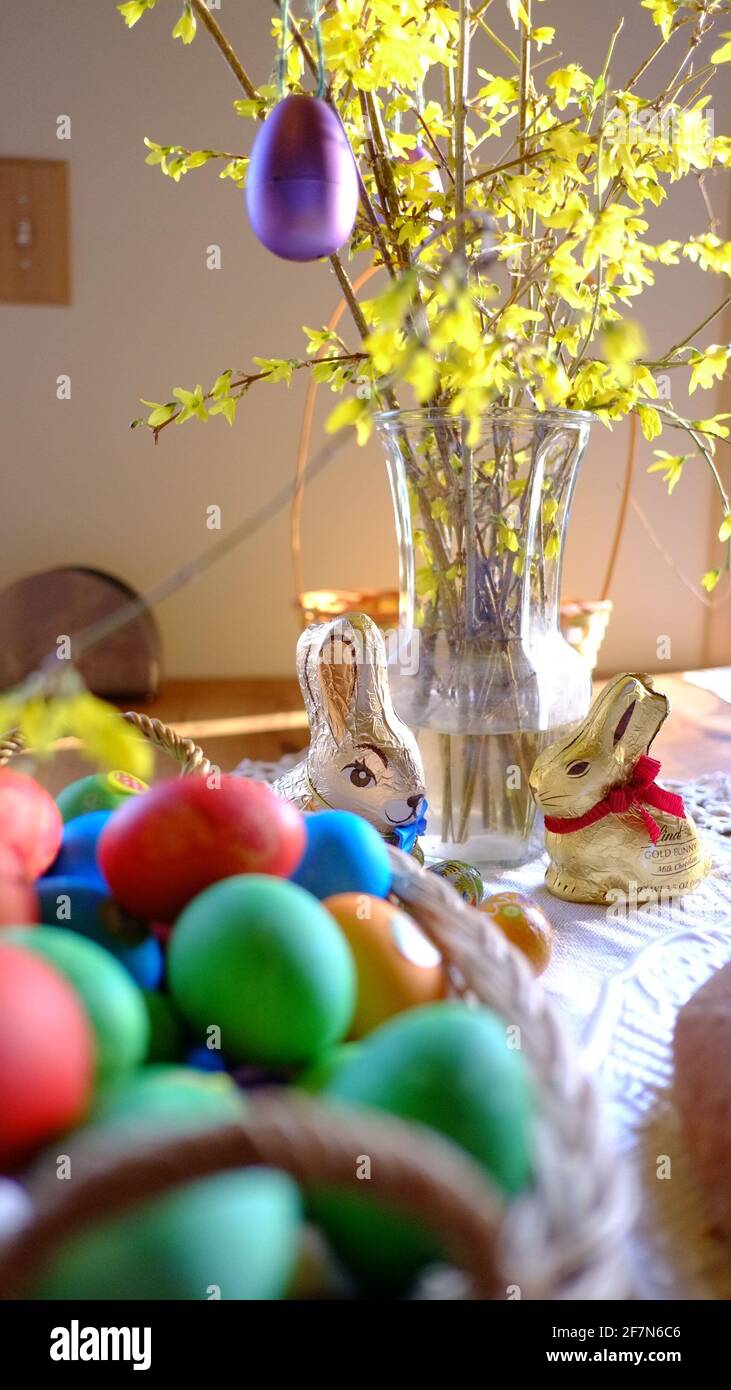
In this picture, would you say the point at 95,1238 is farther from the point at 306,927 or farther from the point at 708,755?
the point at 708,755

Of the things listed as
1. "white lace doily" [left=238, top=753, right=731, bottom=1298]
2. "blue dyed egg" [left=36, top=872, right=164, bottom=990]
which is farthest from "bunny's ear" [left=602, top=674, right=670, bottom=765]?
"blue dyed egg" [left=36, top=872, right=164, bottom=990]

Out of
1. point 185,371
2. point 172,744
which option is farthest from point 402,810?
point 185,371

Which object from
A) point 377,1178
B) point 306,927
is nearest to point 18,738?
point 306,927

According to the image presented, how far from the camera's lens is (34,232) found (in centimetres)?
180

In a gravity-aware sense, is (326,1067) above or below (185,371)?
below

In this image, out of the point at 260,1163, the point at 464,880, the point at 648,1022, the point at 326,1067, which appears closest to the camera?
the point at 260,1163

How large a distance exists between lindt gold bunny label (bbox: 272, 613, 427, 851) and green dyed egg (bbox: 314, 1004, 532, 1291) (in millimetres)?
291

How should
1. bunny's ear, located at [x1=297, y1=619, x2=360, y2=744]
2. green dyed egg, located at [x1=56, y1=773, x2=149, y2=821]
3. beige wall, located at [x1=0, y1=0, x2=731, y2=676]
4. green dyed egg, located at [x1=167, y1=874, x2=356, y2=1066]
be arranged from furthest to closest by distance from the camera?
beige wall, located at [x1=0, y1=0, x2=731, y2=676]
bunny's ear, located at [x1=297, y1=619, x2=360, y2=744]
green dyed egg, located at [x1=56, y1=773, x2=149, y2=821]
green dyed egg, located at [x1=167, y1=874, x2=356, y2=1066]

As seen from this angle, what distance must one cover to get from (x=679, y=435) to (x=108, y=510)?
3.52ft

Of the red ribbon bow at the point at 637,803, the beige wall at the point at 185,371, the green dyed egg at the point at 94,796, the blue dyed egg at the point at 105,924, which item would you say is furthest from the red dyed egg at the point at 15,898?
the beige wall at the point at 185,371

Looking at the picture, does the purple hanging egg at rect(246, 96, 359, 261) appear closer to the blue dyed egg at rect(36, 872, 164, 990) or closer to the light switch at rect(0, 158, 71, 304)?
the blue dyed egg at rect(36, 872, 164, 990)

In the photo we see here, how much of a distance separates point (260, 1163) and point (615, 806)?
1.42ft

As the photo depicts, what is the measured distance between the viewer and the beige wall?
5.78 feet

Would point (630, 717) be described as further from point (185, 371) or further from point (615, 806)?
point (185, 371)
